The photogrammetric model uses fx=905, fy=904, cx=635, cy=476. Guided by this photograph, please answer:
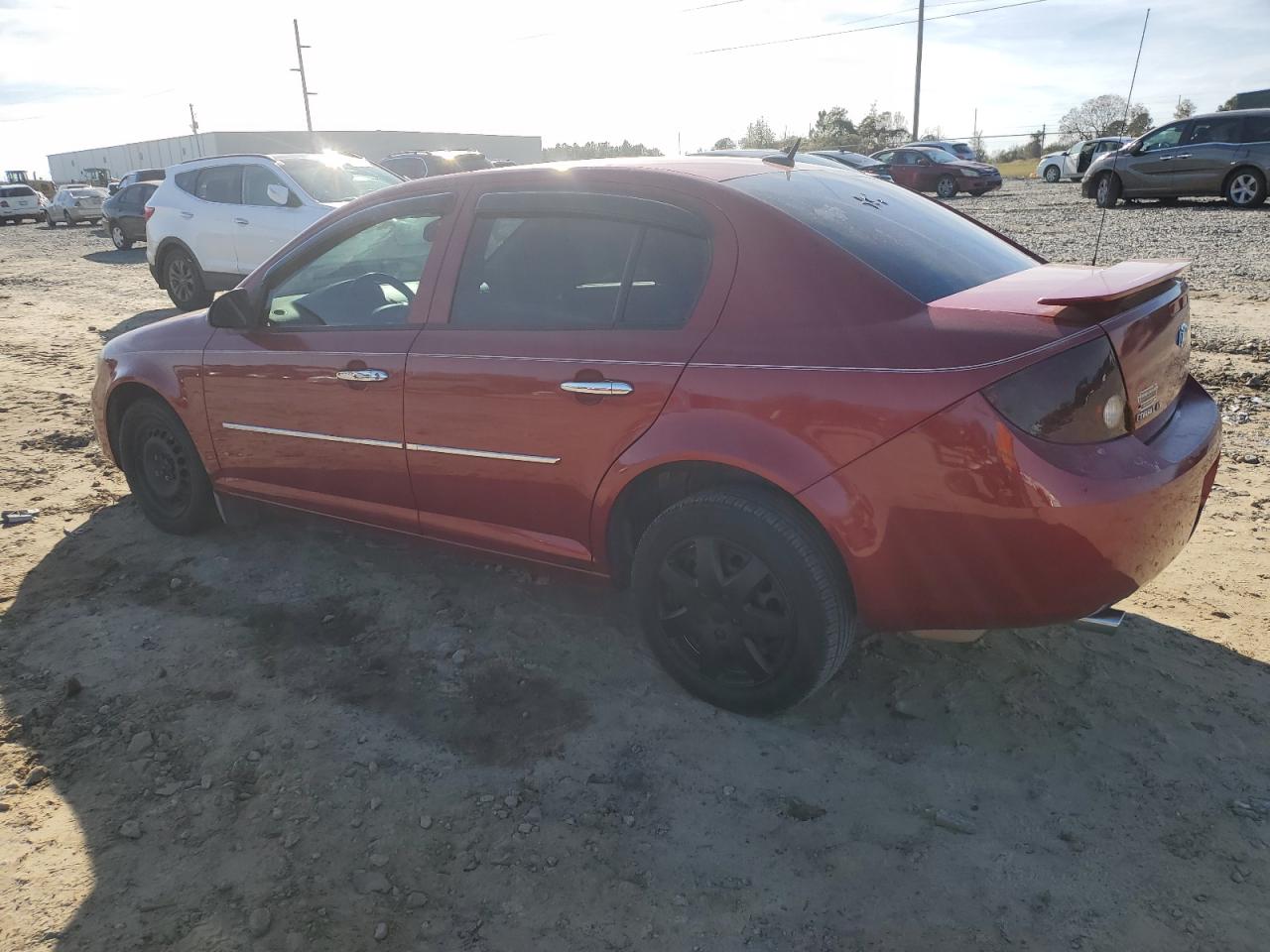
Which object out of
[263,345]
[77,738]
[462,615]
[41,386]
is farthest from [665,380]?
[41,386]

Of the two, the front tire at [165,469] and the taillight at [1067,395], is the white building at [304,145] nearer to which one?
the front tire at [165,469]

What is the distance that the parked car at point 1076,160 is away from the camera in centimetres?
Result: 2545

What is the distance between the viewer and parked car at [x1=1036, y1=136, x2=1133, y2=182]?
25.5 m

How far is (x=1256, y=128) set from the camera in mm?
15750

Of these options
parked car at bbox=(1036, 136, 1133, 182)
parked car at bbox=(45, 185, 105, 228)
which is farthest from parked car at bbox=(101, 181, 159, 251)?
parked car at bbox=(1036, 136, 1133, 182)

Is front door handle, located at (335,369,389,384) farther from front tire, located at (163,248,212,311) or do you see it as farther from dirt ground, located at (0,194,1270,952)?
front tire, located at (163,248,212,311)

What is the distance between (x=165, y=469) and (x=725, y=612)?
3.13 metres

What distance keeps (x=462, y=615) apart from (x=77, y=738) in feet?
4.45

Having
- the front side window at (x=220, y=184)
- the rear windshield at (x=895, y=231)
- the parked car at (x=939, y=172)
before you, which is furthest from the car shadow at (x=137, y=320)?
the parked car at (x=939, y=172)

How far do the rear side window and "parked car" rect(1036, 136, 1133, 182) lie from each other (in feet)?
29.9

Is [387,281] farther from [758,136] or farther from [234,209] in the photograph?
[758,136]

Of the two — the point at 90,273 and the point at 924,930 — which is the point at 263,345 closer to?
the point at 924,930

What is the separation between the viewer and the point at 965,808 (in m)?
2.53

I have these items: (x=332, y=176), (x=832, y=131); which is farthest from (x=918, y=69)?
(x=332, y=176)
